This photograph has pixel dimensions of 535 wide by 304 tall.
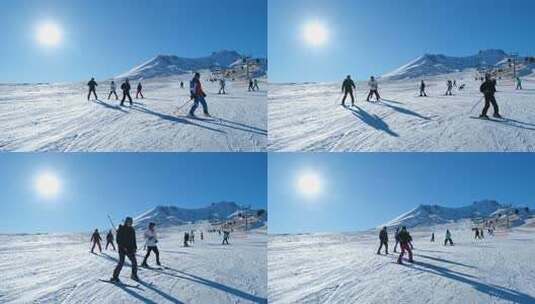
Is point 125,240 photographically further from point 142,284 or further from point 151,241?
point 151,241

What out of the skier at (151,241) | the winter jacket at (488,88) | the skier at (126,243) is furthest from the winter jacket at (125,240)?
the winter jacket at (488,88)

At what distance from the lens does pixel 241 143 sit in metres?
13.2

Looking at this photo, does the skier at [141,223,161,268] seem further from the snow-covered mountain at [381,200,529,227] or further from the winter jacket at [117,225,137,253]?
the snow-covered mountain at [381,200,529,227]

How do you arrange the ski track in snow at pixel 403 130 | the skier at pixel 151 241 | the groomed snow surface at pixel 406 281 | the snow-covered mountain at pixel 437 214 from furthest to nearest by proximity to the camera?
the snow-covered mountain at pixel 437 214
the ski track in snow at pixel 403 130
the skier at pixel 151 241
the groomed snow surface at pixel 406 281

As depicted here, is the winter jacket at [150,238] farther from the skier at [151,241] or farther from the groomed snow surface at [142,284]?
the groomed snow surface at [142,284]

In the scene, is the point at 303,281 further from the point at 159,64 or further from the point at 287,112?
the point at 159,64

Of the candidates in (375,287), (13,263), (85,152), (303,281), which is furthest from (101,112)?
(375,287)

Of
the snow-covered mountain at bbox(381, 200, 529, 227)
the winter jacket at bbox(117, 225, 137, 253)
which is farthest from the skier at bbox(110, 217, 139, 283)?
the snow-covered mountain at bbox(381, 200, 529, 227)

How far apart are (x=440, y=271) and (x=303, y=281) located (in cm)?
328

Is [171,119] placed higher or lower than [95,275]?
higher

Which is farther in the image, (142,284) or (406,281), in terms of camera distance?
(406,281)

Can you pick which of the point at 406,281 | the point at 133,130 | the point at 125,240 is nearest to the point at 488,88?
the point at 406,281

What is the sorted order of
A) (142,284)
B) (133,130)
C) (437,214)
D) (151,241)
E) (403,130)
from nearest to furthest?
(142,284)
(151,241)
(133,130)
(403,130)
(437,214)

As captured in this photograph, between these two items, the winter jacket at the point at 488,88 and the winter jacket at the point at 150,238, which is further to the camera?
the winter jacket at the point at 488,88
